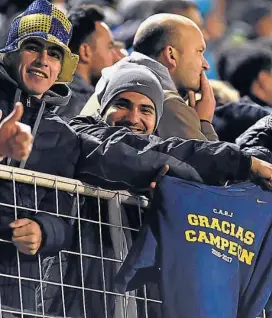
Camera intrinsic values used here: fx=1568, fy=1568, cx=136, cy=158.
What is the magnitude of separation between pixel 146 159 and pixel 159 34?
1.65m

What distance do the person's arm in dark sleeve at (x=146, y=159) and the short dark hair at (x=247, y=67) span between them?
146 inches

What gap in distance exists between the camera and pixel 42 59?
22.8ft

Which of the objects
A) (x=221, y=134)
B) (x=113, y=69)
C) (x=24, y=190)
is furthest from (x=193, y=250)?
(x=221, y=134)

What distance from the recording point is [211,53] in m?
13.2

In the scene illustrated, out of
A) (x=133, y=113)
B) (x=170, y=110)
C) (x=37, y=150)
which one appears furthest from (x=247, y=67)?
(x=37, y=150)

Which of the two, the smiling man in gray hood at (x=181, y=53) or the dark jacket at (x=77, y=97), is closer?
the smiling man in gray hood at (x=181, y=53)

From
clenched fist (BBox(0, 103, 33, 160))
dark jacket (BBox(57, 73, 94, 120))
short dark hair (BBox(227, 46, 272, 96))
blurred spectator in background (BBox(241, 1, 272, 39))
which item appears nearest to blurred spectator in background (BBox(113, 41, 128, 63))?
dark jacket (BBox(57, 73, 94, 120))

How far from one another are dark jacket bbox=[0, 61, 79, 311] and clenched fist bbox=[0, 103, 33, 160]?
1.80 ft

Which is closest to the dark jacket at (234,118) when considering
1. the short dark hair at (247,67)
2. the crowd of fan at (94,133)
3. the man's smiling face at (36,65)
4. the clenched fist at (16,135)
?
→ the crowd of fan at (94,133)

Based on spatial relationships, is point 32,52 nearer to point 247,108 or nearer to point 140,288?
point 140,288

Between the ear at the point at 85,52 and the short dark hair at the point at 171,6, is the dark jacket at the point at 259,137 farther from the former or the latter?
the short dark hair at the point at 171,6

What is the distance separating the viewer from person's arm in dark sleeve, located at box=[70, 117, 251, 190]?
6.77m

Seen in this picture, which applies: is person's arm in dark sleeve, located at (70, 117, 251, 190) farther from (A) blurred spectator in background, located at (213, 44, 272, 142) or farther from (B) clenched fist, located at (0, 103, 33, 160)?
(A) blurred spectator in background, located at (213, 44, 272, 142)

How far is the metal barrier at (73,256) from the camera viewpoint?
649 cm
